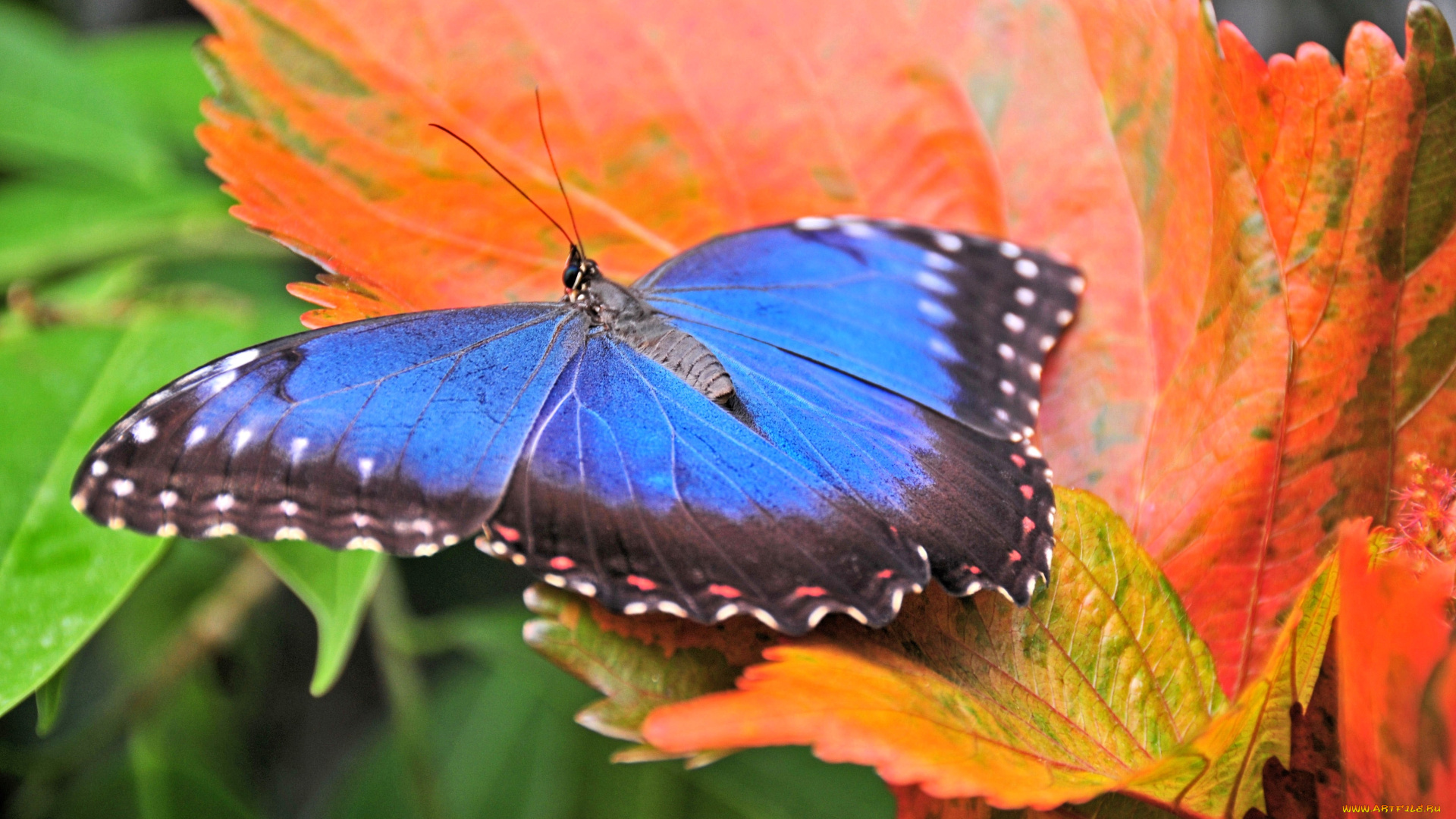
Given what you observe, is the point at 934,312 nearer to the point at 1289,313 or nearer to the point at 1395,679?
the point at 1289,313

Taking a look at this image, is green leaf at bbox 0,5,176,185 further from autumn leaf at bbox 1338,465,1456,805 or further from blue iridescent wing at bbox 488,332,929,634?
autumn leaf at bbox 1338,465,1456,805

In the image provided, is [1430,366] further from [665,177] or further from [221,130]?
[221,130]

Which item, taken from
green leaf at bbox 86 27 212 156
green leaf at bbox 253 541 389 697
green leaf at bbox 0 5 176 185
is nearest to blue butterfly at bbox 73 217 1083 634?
green leaf at bbox 253 541 389 697

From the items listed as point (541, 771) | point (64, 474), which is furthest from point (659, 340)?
point (541, 771)

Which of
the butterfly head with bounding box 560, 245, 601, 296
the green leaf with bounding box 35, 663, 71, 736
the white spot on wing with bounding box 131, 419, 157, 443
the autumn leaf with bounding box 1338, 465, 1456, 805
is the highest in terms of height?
the butterfly head with bounding box 560, 245, 601, 296

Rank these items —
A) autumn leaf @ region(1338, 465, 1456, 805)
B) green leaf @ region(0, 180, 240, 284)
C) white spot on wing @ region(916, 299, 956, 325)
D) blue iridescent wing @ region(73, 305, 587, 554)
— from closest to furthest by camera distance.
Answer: autumn leaf @ region(1338, 465, 1456, 805) → blue iridescent wing @ region(73, 305, 587, 554) → white spot on wing @ region(916, 299, 956, 325) → green leaf @ region(0, 180, 240, 284)

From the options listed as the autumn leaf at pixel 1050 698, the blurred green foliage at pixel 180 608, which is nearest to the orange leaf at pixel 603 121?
the blurred green foliage at pixel 180 608
